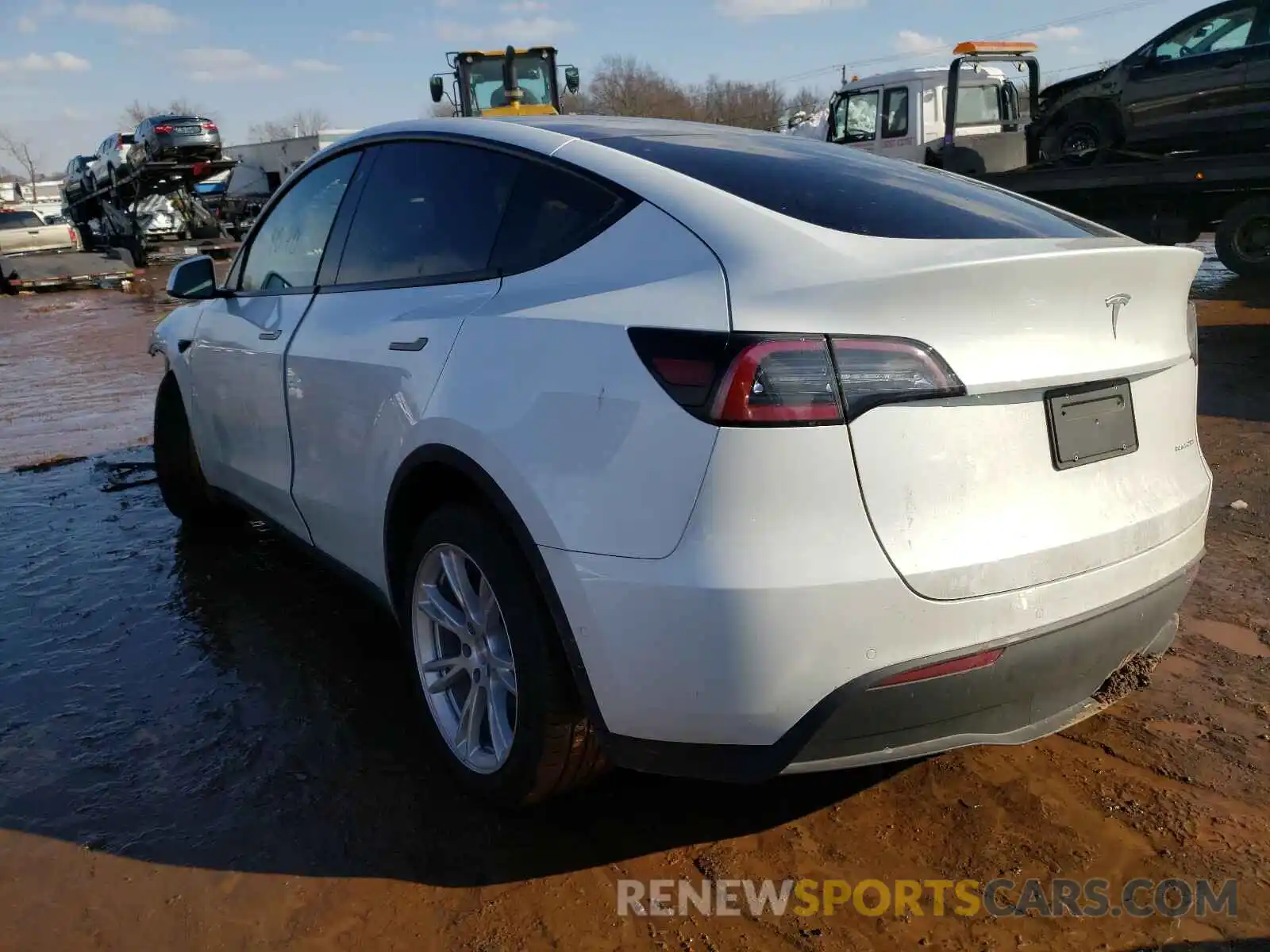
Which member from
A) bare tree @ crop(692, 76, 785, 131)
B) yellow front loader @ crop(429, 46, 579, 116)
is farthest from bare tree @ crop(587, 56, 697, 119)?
yellow front loader @ crop(429, 46, 579, 116)

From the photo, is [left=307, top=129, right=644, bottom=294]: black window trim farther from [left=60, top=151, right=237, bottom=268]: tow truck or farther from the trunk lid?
[left=60, top=151, right=237, bottom=268]: tow truck

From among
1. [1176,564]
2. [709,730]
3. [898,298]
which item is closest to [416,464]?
[709,730]

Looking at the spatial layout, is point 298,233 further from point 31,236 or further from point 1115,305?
point 31,236

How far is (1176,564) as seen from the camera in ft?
→ 7.72

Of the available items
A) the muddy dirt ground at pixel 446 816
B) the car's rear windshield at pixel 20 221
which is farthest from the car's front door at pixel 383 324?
the car's rear windshield at pixel 20 221

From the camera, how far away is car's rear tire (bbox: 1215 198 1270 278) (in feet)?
34.4

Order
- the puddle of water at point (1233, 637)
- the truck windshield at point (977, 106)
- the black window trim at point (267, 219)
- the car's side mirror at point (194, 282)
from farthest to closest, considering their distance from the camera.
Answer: the truck windshield at point (977, 106), the car's side mirror at point (194, 282), the black window trim at point (267, 219), the puddle of water at point (1233, 637)

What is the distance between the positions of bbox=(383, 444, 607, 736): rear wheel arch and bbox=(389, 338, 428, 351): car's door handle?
27 cm

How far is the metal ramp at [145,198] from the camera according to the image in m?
22.8

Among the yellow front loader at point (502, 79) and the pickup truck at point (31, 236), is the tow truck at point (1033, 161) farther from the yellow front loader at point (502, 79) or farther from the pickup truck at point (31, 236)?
the pickup truck at point (31, 236)

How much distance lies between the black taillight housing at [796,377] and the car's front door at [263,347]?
1924 mm

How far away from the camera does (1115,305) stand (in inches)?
87.9

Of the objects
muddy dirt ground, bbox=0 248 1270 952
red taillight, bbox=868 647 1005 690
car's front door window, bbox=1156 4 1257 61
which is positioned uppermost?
car's front door window, bbox=1156 4 1257 61

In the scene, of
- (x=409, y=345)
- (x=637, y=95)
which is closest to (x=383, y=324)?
(x=409, y=345)
